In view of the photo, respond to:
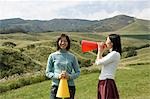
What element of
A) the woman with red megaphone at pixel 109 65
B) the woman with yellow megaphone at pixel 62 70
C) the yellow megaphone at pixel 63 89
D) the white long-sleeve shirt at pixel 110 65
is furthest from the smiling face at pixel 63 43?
the white long-sleeve shirt at pixel 110 65

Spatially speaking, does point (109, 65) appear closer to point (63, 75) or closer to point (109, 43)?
point (109, 43)

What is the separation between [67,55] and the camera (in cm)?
640

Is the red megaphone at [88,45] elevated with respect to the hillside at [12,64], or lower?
elevated

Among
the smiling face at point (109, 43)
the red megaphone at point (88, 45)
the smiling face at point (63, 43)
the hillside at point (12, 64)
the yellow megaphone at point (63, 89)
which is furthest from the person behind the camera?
the hillside at point (12, 64)

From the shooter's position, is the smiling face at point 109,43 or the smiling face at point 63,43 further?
the smiling face at point 109,43

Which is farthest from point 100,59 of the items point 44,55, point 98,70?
point 44,55

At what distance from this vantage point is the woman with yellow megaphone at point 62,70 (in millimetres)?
6203

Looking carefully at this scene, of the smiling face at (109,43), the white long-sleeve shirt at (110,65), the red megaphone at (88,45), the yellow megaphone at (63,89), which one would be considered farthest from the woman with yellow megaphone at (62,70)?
the smiling face at (109,43)

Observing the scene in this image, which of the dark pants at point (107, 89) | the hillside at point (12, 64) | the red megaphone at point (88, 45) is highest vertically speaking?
the red megaphone at point (88, 45)

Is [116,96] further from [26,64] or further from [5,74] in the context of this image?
[26,64]

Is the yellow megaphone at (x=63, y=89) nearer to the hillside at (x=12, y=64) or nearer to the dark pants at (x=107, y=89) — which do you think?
the dark pants at (x=107, y=89)

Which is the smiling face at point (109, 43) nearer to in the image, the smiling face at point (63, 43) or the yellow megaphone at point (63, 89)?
the smiling face at point (63, 43)

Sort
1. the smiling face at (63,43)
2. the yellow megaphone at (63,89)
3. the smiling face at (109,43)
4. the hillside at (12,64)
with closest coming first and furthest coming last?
the yellow megaphone at (63,89) → the smiling face at (63,43) → the smiling face at (109,43) → the hillside at (12,64)

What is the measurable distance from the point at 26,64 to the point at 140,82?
23044 mm
